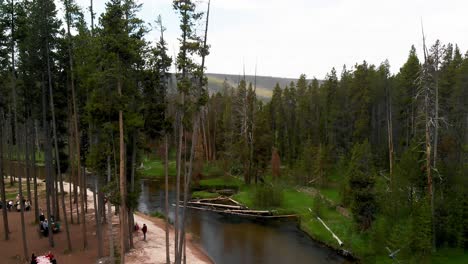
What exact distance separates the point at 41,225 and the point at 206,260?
12766mm

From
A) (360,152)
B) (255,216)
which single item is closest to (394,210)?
(360,152)

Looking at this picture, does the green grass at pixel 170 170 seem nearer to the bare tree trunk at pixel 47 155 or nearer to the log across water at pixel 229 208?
the log across water at pixel 229 208

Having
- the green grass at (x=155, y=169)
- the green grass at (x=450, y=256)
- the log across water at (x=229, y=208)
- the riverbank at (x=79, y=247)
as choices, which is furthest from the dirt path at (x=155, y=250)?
the green grass at (x=155, y=169)

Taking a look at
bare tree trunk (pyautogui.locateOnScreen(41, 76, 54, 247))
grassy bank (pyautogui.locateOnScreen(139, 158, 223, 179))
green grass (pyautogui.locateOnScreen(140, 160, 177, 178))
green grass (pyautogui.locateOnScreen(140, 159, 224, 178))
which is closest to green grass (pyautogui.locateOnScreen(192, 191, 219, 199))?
green grass (pyautogui.locateOnScreen(140, 159, 224, 178))

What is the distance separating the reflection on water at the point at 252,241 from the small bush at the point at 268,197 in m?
3.82

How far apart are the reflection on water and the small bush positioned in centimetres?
382

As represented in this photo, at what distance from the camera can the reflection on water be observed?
27188 mm

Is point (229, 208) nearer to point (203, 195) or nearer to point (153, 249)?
point (203, 195)

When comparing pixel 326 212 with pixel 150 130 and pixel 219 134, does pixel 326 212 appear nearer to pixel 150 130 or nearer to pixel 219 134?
pixel 150 130

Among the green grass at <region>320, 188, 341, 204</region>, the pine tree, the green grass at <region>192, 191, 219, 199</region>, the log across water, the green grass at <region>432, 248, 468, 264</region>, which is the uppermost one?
the pine tree

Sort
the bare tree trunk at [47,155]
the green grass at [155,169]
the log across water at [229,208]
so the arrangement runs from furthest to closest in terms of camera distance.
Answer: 1. the green grass at [155,169]
2. the log across water at [229,208]
3. the bare tree trunk at [47,155]

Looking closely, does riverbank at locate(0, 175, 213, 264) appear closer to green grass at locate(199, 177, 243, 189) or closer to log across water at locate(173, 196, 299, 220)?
log across water at locate(173, 196, 299, 220)

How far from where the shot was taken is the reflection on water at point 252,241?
89.2ft

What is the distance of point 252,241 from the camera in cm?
3094
